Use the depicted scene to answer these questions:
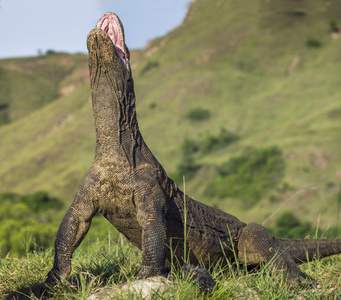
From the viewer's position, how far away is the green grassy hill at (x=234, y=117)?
5491 cm

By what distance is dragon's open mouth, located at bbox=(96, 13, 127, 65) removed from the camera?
5262 millimetres

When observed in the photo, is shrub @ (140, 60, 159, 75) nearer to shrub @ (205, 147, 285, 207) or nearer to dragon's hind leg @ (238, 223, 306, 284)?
shrub @ (205, 147, 285, 207)

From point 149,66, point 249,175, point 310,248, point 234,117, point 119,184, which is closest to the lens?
point 119,184

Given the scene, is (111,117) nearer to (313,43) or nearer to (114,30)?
(114,30)

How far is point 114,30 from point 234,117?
7488cm

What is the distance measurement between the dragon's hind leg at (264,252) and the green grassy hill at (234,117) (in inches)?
1392

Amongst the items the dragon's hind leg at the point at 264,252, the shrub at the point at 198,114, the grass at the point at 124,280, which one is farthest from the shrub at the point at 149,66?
the dragon's hind leg at the point at 264,252

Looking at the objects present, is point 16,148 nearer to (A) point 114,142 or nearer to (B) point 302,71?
(B) point 302,71

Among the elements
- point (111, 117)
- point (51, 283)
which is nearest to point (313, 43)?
point (111, 117)

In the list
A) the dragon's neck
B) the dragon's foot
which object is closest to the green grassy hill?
the dragon's neck

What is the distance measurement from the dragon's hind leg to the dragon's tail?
267 millimetres

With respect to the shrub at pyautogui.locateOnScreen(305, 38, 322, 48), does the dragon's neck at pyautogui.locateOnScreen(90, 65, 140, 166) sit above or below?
below

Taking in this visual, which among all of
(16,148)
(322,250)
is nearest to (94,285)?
(322,250)

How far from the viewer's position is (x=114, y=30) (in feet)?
17.4
